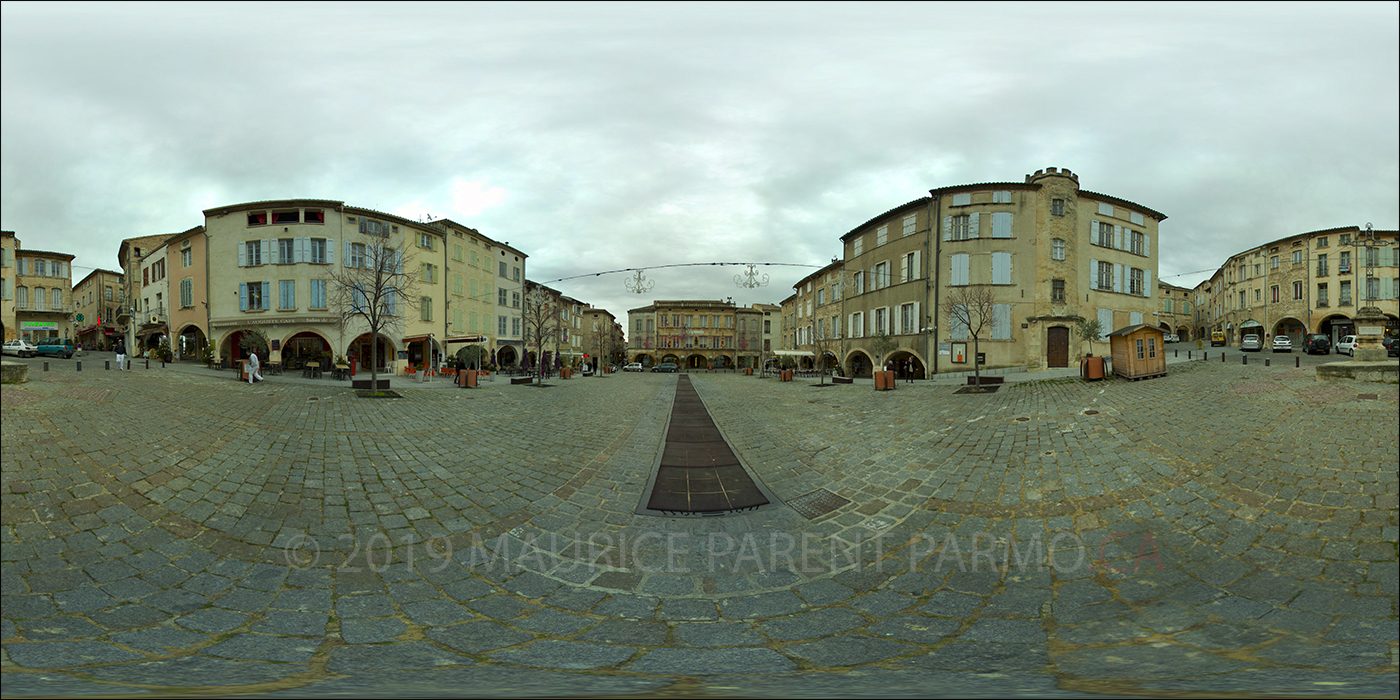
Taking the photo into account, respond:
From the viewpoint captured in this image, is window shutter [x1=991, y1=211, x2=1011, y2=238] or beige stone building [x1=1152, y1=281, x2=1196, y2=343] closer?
window shutter [x1=991, y1=211, x2=1011, y2=238]

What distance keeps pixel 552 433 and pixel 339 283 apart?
21.2 meters

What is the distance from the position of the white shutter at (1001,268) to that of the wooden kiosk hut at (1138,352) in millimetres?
10369

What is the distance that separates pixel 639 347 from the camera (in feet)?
231

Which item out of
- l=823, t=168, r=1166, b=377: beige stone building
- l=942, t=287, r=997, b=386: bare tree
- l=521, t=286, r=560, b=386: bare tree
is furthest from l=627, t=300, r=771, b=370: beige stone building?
l=942, t=287, r=997, b=386: bare tree

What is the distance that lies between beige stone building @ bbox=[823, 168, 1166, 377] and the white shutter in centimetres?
4

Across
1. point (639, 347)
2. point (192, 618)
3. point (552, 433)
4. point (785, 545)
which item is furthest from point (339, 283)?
point (639, 347)

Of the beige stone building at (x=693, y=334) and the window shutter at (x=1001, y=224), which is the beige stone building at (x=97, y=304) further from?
the window shutter at (x=1001, y=224)

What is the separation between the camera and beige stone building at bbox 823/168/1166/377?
2316 centimetres

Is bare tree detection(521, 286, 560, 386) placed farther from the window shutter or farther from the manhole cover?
the manhole cover

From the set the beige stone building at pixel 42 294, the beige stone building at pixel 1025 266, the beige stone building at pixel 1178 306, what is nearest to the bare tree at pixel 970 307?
the beige stone building at pixel 1025 266

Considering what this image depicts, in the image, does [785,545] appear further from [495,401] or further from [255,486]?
[495,401]

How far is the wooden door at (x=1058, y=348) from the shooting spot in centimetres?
2331

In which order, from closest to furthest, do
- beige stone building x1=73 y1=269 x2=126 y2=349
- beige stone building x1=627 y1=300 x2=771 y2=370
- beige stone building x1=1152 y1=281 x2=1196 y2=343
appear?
1. beige stone building x1=73 y1=269 x2=126 y2=349
2. beige stone building x1=1152 y1=281 x2=1196 y2=343
3. beige stone building x1=627 y1=300 x2=771 y2=370

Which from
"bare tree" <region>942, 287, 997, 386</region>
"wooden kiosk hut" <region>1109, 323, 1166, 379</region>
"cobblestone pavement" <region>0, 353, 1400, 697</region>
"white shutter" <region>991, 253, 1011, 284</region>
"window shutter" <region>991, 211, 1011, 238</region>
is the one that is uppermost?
"window shutter" <region>991, 211, 1011, 238</region>
